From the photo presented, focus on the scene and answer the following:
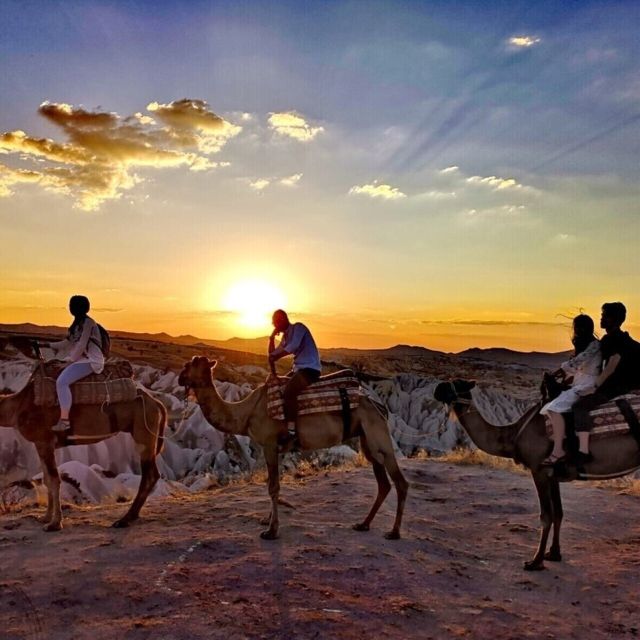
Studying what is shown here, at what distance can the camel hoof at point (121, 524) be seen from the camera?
912 cm

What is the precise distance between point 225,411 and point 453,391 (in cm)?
353

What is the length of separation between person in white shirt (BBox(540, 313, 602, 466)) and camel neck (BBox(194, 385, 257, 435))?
436 cm

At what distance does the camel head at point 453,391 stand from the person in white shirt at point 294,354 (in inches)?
73.3

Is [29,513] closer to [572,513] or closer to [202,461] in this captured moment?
[572,513]

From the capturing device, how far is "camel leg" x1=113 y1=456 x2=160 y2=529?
924 cm

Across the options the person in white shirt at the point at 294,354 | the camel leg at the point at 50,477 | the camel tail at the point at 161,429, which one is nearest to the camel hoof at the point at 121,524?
the camel leg at the point at 50,477

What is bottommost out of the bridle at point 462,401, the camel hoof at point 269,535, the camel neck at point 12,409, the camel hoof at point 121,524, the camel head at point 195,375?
the camel hoof at point 121,524

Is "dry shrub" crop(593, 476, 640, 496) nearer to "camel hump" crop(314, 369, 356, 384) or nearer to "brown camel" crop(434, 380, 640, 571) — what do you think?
"brown camel" crop(434, 380, 640, 571)

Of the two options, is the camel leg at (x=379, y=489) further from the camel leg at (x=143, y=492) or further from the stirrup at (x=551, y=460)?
the camel leg at (x=143, y=492)

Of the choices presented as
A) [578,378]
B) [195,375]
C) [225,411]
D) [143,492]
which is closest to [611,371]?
[578,378]

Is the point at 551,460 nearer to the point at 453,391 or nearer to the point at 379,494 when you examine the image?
the point at 453,391

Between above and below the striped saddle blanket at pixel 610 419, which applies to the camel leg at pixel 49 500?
below

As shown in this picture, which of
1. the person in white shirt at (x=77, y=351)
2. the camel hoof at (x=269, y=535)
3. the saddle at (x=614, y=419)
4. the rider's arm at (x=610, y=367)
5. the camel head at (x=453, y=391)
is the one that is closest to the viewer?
the rider's arm at (x=610, y=367)

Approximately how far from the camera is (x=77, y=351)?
9266 mm
